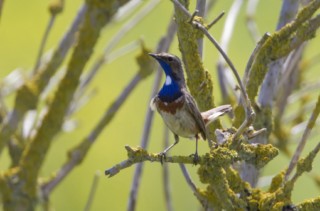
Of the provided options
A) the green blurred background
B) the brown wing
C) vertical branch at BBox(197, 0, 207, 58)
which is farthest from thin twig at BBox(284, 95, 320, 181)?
the green blurred background

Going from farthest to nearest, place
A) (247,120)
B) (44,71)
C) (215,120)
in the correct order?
(44,71) < (215,120) < (247,120)

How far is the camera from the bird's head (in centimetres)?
379

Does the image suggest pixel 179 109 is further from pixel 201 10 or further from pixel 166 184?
pixel 166 184

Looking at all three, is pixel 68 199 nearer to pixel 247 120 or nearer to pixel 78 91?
pixel 78 91

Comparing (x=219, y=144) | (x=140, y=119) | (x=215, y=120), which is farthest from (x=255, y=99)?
(x=140, y=119)

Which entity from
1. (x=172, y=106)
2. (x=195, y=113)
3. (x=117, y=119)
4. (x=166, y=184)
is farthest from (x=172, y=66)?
(x=117, y=119)

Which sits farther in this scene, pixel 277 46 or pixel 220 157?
pixel 277 46

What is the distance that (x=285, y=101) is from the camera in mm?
4680

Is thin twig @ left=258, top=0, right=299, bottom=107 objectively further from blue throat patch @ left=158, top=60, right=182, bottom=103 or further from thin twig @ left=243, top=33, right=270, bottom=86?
blue throat patch @ left=158, top=60, right=182, bottom=103

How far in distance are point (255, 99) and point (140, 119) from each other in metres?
4.86

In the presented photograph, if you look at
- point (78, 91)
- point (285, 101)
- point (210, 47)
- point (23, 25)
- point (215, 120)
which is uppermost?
point (23, 25)

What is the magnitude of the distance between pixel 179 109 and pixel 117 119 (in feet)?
16.7

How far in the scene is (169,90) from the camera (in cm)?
372

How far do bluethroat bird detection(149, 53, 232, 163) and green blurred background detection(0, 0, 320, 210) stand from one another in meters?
3.40
